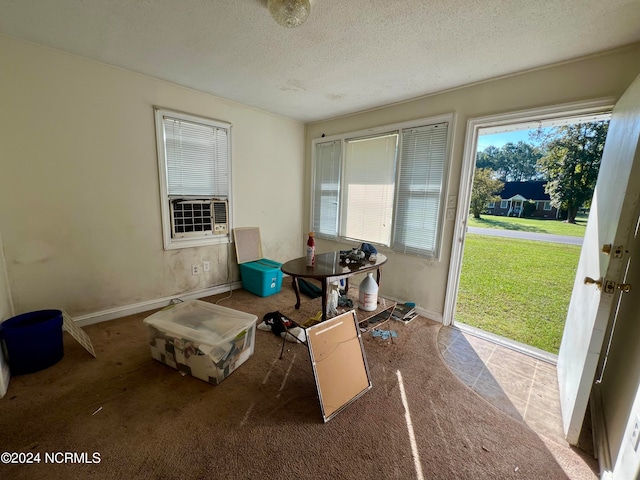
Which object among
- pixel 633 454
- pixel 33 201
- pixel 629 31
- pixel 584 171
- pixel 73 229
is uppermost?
pixel 629 31

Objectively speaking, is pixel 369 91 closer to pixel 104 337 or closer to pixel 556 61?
pixel 556 61

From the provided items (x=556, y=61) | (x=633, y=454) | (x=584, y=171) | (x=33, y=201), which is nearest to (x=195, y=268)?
(x=33, y=201)

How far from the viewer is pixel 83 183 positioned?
7.46ft

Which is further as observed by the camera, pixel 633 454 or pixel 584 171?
pixel 584 171

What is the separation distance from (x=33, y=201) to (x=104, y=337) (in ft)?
4.23

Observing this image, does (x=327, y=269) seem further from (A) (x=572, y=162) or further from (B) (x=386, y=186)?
(A) (x=572, y=162)

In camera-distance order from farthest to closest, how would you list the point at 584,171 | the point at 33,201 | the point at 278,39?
the point at 584,171 → the point at 33,201 → the point at 278,39

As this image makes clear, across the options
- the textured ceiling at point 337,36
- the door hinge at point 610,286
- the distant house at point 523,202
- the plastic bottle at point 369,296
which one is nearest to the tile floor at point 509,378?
the plastic bottle at point 369,296

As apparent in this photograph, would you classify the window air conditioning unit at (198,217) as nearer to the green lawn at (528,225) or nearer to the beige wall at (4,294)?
the beige wall at (4,294)

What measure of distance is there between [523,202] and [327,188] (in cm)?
522

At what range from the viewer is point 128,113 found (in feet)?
7.94

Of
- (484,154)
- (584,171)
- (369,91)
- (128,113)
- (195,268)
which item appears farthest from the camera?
(484,154)

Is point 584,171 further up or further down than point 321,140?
further down

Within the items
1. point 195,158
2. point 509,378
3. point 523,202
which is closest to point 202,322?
point 195,158
